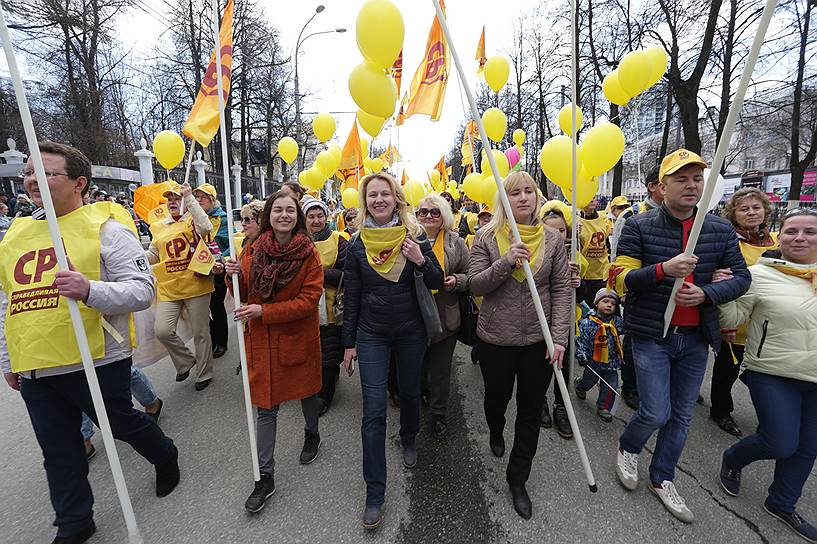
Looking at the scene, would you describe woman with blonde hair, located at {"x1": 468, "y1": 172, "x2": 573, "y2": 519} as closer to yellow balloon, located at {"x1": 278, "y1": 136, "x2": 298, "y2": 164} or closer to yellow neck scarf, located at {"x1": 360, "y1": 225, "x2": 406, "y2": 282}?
yellow neck scarf, located at {"x1": 360, "y1": 225, "x2": 406, "y2": 282}

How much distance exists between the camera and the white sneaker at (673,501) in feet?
7.49

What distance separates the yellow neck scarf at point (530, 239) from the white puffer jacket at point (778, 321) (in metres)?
1.09

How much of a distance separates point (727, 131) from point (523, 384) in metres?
1.64

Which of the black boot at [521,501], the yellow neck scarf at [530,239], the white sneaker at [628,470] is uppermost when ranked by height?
the yellow neck scarf at [530,239]

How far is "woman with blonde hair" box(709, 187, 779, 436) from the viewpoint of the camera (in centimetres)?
310

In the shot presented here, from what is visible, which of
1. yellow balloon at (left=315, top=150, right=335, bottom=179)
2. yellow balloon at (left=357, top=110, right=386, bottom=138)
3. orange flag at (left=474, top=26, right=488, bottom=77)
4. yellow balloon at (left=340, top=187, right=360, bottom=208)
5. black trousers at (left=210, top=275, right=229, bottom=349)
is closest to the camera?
yellow balloon at (left=357, top=110, right=386, bottom=138)

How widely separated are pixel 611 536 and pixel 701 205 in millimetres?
1833

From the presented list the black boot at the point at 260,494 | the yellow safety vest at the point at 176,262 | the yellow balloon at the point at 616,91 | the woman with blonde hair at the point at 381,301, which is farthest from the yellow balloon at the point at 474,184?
the black boot at the point at 260,494

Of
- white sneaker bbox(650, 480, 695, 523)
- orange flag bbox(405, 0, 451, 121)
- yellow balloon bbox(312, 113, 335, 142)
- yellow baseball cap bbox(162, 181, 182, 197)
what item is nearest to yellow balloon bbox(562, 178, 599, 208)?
orange flag bbox(405, 0, 451, 121)

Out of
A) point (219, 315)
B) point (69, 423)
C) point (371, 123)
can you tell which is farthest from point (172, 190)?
point (69, 423)


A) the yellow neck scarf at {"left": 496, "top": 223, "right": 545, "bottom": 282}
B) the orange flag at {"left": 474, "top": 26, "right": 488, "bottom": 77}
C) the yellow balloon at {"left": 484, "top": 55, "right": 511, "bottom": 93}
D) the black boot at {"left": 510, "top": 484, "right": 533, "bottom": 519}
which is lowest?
the black boot at {"left": 510, "top": 484, "right": 533, "bottom": 519}

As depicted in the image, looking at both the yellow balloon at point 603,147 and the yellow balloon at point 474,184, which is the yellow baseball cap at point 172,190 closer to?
the yellow balloon at point 474,184

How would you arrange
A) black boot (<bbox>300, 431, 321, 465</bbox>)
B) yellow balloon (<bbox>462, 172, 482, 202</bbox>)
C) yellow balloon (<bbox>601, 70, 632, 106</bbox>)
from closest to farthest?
black boot (<bbox>300, 431, 321, 465</bbox>) < yellow balloon (<bbox>601, 70, 632, 106</bbox>) < yellow balloon (<bbox>462, 172, 482, 202</bbox>)

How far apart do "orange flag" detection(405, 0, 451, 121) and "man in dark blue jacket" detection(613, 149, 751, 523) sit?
2.21m
